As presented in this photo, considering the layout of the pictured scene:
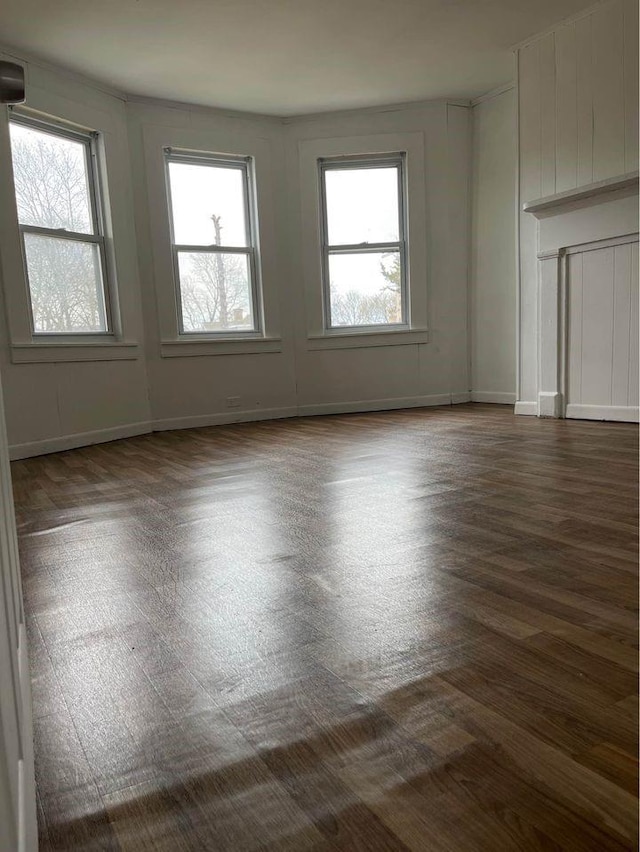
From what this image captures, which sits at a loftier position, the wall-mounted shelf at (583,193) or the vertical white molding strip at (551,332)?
the wall-mounted shelf at (583,193)

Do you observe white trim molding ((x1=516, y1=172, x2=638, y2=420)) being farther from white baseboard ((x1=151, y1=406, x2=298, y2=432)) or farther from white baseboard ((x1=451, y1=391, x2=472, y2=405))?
white baseboard ((x1=151, y1=406, x2=298, y2=432))

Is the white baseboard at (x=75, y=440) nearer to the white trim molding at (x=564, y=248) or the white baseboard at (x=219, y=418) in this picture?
the white baseboard at (x=219, y=418)

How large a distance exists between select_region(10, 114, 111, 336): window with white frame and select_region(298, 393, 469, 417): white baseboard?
218 cm

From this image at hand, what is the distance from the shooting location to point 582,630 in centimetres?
139

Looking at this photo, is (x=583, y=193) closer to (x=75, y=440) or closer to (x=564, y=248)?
(x=564, y=248)

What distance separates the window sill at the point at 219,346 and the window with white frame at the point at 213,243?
0.13 meters

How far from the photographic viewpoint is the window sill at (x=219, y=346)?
5727 millimetres

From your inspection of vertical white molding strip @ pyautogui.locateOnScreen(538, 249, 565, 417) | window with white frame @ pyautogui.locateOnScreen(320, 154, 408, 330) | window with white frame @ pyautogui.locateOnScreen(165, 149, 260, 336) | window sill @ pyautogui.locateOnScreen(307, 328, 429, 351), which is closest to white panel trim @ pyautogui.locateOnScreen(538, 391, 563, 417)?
vertical white molding strip @ pyautogui.locateOnScreen(538, 249, 565, 417)

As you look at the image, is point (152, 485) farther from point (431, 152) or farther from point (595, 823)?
point (431, 152)

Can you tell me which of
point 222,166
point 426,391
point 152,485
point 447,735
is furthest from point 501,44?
point 447,735

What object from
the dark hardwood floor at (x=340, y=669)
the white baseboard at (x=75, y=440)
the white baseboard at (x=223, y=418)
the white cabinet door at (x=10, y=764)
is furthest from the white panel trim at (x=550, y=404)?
the white cabinet door at (x=10, y=764)

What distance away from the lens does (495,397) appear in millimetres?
6488

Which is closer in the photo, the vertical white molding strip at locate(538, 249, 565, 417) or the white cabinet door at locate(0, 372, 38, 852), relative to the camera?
the white cabinet door at locate(0, 372, 38, 852)

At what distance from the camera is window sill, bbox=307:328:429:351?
20.9 ft
